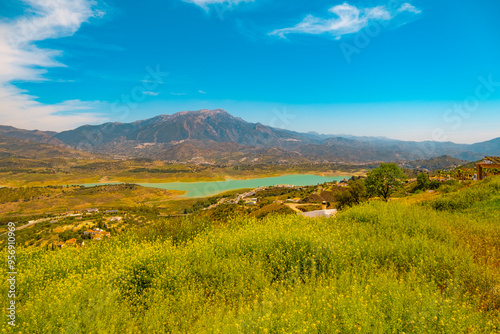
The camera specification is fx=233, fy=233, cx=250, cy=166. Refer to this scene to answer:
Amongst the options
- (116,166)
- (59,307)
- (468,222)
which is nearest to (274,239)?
(59,307)

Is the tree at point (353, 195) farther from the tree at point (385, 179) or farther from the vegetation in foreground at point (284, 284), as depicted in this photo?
the vegetation in foreground at point (284, 284)

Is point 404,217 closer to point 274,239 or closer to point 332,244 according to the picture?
point 332,244

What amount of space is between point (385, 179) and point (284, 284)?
26.2 meters

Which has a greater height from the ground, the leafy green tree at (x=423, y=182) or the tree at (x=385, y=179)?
the tree at (x=385, y=179)

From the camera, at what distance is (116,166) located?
197 meters

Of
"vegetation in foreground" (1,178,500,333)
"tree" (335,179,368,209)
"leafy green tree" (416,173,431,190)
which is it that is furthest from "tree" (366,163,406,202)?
"vegetation in foreground" (1,178,500,333)

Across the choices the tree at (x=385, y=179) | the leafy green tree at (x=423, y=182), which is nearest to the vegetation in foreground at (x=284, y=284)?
the tree at (x=385, y=179)

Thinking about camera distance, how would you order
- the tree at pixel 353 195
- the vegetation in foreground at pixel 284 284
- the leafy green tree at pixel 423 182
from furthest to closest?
1. the leafy green tree at pixel 423 182
2. the tree at pixel 353 195
3. the vegetation in foreground at pixel 284 284

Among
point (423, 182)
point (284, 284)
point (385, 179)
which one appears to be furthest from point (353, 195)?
point (284, 284)

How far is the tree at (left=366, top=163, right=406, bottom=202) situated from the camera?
90.9 ft

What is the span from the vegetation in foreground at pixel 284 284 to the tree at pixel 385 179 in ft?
54.8

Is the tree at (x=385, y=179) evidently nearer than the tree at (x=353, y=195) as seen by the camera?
Yes

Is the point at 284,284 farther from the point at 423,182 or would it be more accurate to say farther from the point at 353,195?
the point at 423,182

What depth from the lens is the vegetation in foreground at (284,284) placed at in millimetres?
4715
